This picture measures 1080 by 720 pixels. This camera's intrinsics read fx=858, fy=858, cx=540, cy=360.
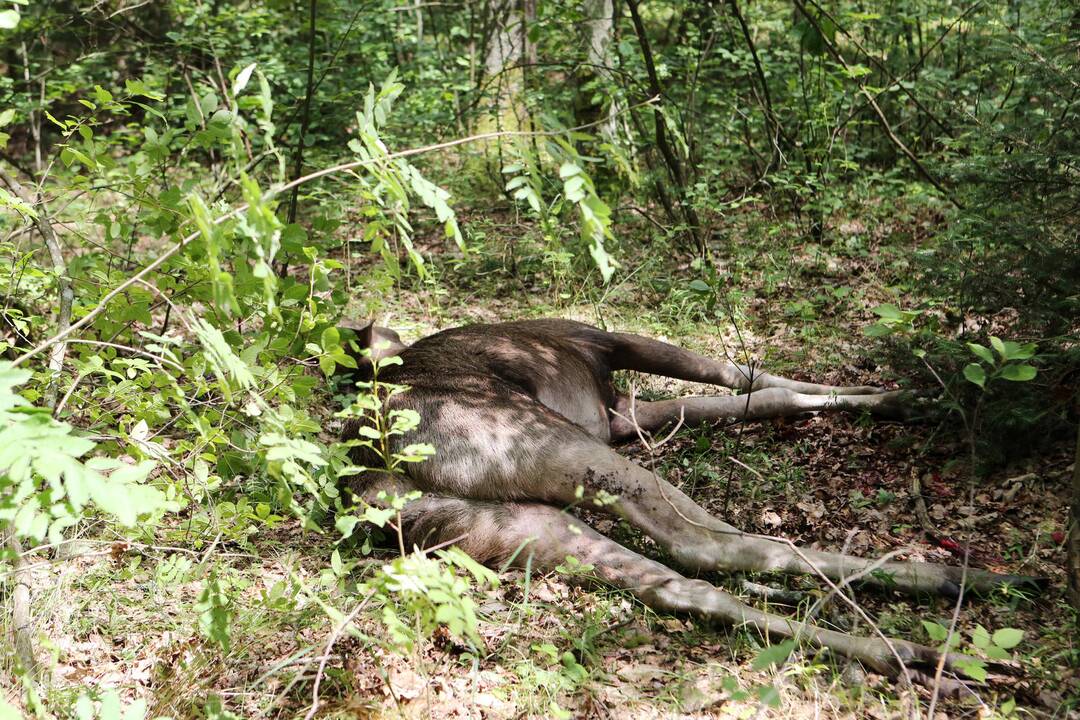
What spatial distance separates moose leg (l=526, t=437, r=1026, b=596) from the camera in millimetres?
3559

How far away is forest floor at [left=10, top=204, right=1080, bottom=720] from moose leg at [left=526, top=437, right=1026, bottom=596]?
0.09 metres

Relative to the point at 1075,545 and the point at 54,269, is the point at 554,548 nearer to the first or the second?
the point at 1075,545

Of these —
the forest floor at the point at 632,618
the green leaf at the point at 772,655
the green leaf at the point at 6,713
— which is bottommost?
the forest floor at the point at 632,618

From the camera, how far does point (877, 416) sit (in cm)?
500

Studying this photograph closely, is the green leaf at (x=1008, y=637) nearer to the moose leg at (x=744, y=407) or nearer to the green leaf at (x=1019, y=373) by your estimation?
the green leaf at (x=1019, y=373)

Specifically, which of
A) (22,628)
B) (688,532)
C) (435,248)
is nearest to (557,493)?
(688,532)

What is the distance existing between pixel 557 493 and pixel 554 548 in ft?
0.95

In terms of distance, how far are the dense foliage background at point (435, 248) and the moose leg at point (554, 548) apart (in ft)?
0.89

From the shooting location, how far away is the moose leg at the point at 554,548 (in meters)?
3.50

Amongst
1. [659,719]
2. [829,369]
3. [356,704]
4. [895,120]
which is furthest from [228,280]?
[895,120]

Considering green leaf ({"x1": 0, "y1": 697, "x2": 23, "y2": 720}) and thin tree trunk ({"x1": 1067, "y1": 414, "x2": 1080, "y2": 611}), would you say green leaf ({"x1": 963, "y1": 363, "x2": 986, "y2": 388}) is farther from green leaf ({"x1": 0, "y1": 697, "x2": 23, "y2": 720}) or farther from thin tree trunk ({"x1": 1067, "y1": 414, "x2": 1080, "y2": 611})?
green leaf ({"x1": 0, "y1": 697, "x2": 23, "y2": 720})

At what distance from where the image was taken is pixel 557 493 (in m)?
4.07

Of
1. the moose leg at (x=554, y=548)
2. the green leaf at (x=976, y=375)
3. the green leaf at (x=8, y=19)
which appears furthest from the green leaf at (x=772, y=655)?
the green leaf at (x=8, y=19)

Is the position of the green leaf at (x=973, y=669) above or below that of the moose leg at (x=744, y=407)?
above
